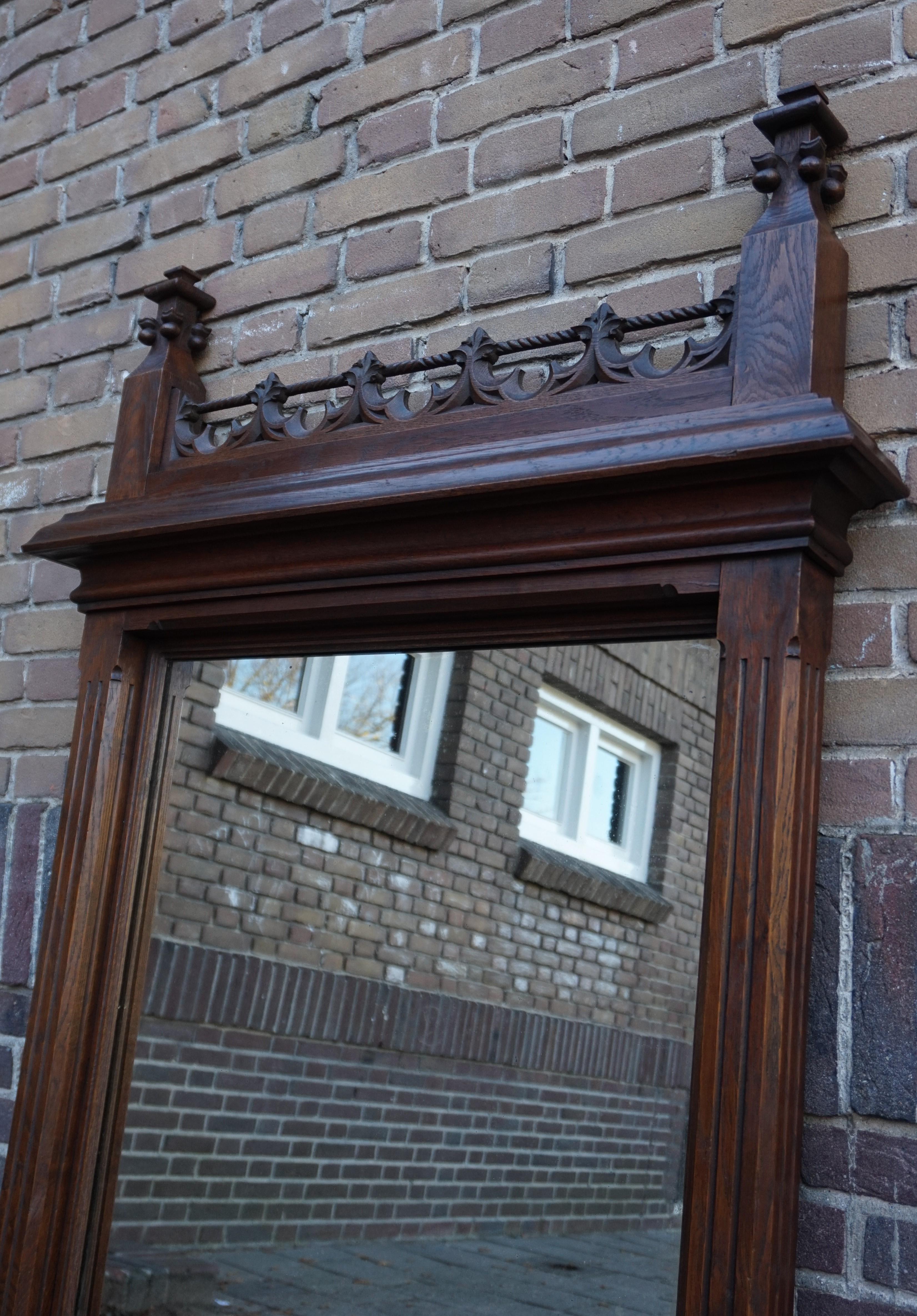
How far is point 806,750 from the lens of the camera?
1.64 meters

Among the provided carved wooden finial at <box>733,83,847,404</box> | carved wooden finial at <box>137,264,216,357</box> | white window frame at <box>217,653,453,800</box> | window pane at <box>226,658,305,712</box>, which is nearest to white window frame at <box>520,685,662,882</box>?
white window frame at <box>217,653,453,800</box>

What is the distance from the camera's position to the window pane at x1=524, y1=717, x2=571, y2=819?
6832 mm

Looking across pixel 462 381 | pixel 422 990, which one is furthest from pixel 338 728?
pixel 462 381

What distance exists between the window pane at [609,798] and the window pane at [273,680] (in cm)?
261

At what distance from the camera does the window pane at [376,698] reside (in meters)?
5.47

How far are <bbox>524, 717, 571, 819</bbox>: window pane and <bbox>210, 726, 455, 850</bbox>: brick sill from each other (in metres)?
1.11

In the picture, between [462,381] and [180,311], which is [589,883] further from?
[462,381]

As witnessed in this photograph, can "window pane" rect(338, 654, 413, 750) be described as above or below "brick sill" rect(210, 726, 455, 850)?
above

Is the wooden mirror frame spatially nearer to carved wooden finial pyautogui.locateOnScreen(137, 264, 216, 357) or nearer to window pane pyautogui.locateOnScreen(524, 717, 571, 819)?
carved wooden finial pyautogui.locateOnScreen(137, 264, 216, 357)

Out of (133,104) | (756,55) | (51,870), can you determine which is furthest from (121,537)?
(756,55)

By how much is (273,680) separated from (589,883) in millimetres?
2499

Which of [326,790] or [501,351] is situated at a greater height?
[501,351]

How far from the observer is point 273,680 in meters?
→ 5.16

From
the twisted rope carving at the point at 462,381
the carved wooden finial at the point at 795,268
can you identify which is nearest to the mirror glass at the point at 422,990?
the twisted rope carving at the point at 462,381
